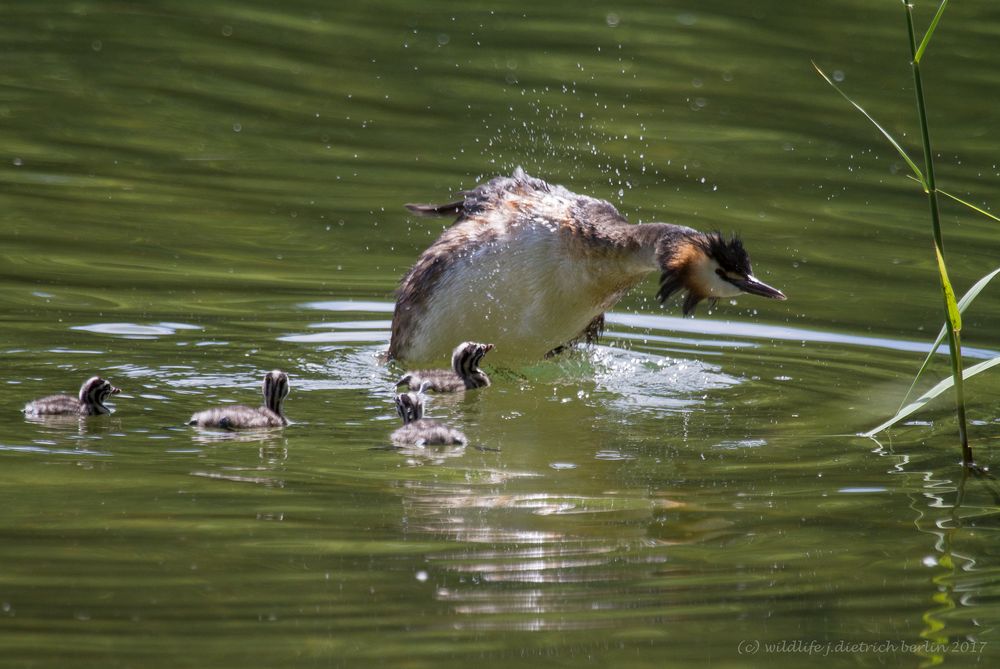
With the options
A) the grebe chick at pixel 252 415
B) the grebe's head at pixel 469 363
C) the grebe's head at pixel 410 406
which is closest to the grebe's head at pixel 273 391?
the grebe chick at pixel 252 415

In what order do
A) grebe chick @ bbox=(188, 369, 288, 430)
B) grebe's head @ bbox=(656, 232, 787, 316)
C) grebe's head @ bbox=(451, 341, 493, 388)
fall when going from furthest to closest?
grebe's head @ bbox=(451, 341, 493, 388) < grebe's head @ bbox=(656, 232, 787, 316) < grebe chick @ bbox=(188, 369, 288, 430)

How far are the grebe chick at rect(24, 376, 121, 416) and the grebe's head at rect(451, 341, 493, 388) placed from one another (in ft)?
6.94

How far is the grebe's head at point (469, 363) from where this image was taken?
9.42m

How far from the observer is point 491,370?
Answer: 402 inches

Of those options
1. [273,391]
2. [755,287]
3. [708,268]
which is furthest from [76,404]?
[755,287]

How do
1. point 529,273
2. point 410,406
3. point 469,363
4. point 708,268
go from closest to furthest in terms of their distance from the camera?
point 410,406
point 708,268
point 469,363
point 529,273

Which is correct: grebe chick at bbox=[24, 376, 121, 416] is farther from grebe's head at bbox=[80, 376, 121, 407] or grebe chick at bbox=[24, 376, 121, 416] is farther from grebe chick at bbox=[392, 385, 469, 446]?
grebe chick at bbox=[392, 385, 469, 446]

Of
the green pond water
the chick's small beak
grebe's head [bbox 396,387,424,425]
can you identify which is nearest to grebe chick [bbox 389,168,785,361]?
the chick's small beak

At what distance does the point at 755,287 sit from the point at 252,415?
2711 millimetres

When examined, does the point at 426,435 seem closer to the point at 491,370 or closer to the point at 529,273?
the point at 529,273

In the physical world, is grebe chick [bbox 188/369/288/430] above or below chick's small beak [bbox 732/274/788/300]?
below

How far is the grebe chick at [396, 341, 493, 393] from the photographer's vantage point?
30.4ft

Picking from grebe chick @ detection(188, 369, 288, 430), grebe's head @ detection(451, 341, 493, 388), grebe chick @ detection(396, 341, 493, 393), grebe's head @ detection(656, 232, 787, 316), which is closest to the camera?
grebe chick @ detection(188, 369, 288, 430)

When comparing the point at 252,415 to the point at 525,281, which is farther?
the point at 525,281
